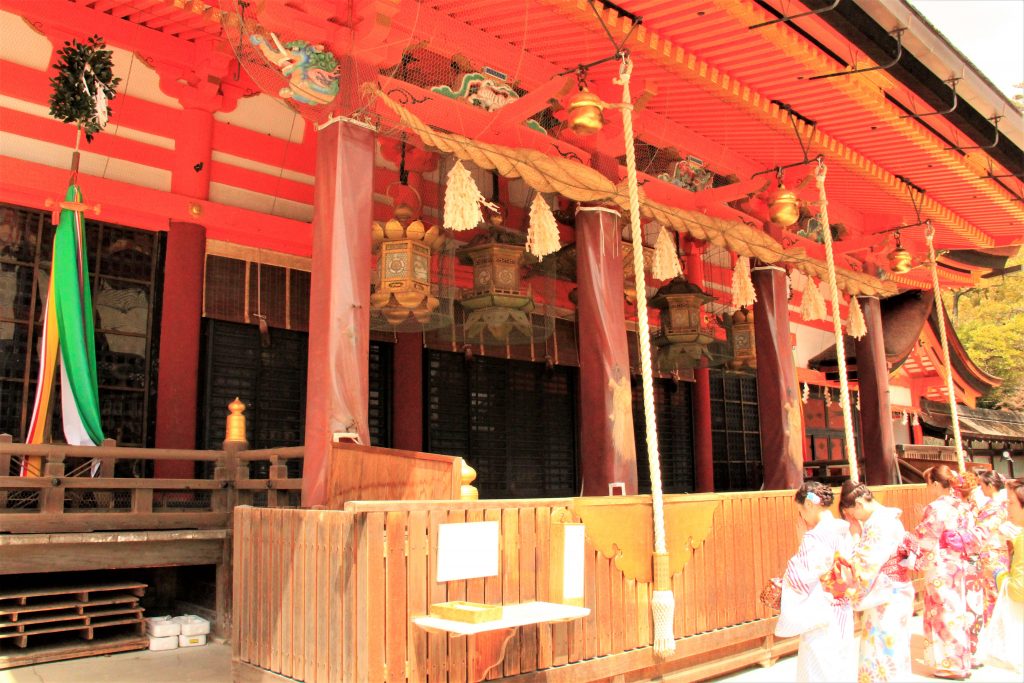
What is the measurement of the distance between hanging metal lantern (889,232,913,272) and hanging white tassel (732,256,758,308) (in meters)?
2.62

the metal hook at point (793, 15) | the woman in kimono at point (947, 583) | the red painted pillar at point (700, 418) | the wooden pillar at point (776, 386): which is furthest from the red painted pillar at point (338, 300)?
the red painted pillar at point (700, 418)

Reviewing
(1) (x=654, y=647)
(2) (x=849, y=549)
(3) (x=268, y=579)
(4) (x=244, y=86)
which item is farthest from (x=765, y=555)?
(4) (x=244, y=86)

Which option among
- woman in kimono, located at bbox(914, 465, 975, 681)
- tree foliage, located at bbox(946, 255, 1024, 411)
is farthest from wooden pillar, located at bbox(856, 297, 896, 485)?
tree foliage, located at bbox(946, 255, 1024, 411)

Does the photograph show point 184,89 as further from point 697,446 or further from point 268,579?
point 697,446

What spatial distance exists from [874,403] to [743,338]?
90.1 inches

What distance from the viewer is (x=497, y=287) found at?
7.96 meters

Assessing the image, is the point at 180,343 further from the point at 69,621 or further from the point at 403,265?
the point at 69,621

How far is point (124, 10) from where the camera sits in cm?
706

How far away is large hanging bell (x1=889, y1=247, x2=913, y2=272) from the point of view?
10.7 m

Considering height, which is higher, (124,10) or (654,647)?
(124,10)

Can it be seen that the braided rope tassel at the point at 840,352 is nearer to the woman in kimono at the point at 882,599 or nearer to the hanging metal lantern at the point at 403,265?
the woman in kimono at the point at 882,599

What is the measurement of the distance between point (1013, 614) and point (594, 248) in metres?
4.61

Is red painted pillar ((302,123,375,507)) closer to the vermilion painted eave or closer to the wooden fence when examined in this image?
the wooden fence

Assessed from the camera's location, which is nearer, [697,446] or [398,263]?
[398,263]
